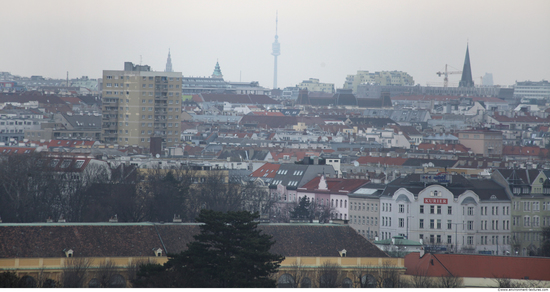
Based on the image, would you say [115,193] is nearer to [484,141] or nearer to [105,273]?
[105,273]

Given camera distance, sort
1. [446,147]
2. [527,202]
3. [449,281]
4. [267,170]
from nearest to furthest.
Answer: [449,281] < [527,202] < [267,170] < [446,147]

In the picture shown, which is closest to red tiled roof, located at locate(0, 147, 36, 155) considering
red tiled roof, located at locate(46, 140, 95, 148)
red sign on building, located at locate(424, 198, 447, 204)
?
red tiled roof, located at locate(46, 140, 95, 148)

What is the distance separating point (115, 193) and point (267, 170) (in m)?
23.1

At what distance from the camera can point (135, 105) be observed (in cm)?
11106

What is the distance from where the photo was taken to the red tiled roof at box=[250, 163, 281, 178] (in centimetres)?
8121

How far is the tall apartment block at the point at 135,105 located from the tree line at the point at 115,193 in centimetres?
3427

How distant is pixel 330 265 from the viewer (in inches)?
1599

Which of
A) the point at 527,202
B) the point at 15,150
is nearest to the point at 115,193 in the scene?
the point at 527,202

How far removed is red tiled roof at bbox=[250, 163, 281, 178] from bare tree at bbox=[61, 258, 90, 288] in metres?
42.2

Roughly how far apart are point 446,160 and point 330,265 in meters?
50.6

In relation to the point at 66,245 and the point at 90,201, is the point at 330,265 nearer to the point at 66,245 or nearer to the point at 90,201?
the point at 66,245

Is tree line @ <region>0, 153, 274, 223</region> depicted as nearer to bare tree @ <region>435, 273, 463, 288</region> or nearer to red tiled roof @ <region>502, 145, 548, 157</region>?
bare tree @ <region>435, 273, 463, 288</region>

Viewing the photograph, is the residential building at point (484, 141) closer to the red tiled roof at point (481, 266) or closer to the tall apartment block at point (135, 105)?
the tall apartment block at point (135, 105)

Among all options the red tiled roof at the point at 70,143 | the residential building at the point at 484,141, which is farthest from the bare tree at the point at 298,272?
the residential building at the point at 484,141
